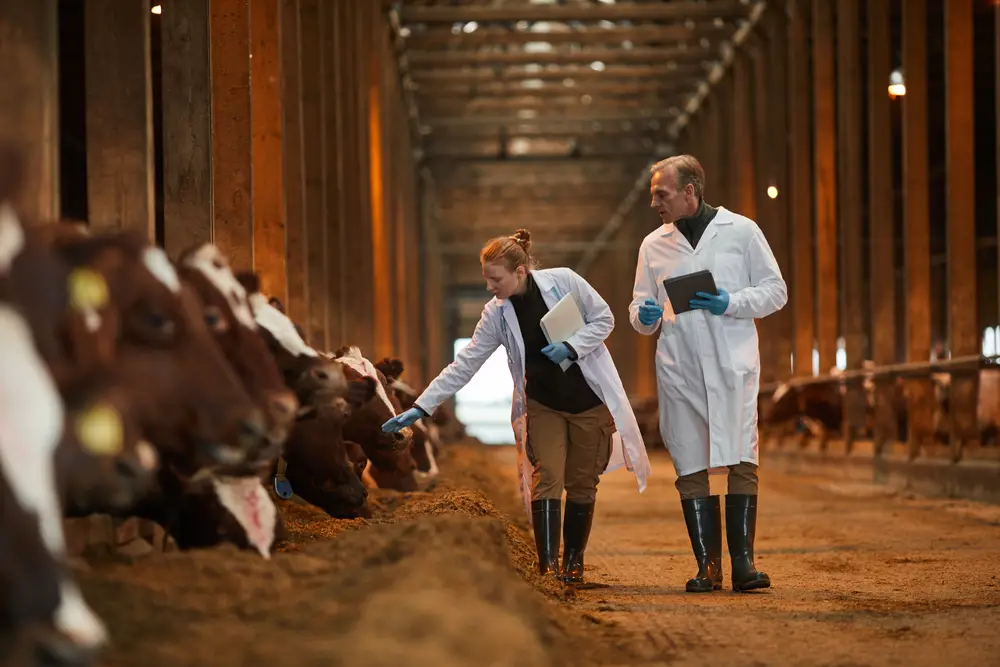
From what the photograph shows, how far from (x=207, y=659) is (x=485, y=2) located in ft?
64.8

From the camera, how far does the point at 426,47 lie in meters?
23.6

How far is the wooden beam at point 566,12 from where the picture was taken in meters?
21.3

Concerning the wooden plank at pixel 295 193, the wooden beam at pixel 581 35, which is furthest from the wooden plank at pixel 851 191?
the wooden plank at pixel 295 193

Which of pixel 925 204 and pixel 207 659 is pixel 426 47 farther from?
pixel 207 659

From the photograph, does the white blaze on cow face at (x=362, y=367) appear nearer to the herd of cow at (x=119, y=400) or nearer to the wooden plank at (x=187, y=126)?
the wooden plank at (x=187, y=126)

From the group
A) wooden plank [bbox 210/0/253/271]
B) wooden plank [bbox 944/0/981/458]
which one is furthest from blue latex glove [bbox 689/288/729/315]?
wooden plank [bbox 944/0/981/458]

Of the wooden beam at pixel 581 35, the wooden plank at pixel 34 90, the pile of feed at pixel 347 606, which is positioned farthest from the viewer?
the wooden beam at pixel 581 35

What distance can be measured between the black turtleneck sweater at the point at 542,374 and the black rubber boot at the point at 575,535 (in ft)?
1.59

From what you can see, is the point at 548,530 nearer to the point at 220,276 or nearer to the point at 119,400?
the point at 220,276

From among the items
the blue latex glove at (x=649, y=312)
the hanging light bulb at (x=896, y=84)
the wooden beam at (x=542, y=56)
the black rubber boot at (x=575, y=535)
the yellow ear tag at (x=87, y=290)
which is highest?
the wooden beam at (x=542, y=56)

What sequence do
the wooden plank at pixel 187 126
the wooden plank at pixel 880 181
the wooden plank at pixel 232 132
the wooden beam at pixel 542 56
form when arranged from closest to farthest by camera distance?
the wooden plank at pixel 187 126 → the wooden plank at pixel 232 132 → the wooden plank at pixel 880 181 → the wooden beam at pixel 542 56

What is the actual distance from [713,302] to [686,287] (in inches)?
6.1

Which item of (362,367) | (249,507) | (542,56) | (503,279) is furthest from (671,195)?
(542,56)

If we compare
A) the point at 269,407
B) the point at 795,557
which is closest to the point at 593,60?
the point at 795,557
